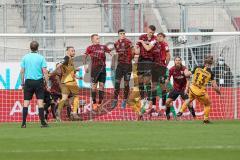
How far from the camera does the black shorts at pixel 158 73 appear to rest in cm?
2247

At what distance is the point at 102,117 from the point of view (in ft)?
79.3

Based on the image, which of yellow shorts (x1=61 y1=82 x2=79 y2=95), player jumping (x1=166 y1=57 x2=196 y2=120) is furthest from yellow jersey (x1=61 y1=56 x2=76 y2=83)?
player jumping (x1=166 y1=57 x2=196 y2=120)

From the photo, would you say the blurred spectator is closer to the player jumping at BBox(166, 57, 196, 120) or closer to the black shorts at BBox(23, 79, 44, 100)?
the player jumping at BBox(166, 57, 196, 120)

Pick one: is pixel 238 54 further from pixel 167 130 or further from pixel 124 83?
pixel 167 130

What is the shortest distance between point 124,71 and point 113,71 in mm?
943

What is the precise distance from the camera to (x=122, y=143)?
45.5 ft

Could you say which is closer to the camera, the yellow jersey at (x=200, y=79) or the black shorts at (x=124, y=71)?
the yellow jersey at (x=200, y=79)

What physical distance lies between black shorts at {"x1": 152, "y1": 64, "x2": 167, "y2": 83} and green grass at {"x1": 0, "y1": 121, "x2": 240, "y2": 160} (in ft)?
13.7

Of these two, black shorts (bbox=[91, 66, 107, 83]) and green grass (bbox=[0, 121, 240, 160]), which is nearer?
green grass (bbox=[0, 121, 240, 160])

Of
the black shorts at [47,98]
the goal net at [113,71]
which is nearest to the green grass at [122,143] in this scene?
the black shorts at [47,98]

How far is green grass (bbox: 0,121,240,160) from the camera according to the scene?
39.0 ft

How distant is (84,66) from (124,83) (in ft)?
4.37

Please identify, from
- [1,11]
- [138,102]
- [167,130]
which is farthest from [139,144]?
[1,11]

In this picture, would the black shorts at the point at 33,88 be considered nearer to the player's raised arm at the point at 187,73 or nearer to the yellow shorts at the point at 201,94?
the yellow shorts at the point at 201,94
